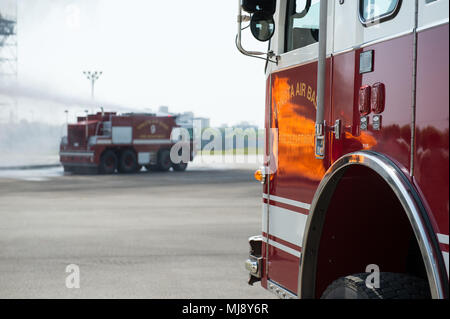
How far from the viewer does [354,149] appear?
10.7 feet

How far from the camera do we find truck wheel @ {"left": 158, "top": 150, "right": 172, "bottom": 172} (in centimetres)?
2975

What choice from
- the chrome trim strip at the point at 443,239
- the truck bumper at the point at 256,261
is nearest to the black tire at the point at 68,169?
the truck bumper at the point at 256,261

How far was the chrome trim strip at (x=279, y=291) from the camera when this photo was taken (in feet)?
13.3

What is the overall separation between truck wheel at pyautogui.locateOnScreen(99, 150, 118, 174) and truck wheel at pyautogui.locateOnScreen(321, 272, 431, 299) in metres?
25.1

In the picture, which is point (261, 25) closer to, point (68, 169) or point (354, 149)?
point (354, 149)

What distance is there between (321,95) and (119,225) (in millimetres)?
8266

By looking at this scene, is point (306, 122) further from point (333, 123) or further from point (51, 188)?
point (51, 188)

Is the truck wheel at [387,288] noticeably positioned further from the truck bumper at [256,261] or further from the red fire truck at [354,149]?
the truck bumper at [256,261]

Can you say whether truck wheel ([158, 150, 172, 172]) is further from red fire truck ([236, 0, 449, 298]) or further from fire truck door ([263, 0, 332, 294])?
fire truck door ([263, 0, 332, 294])

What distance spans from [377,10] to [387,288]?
4.34 feet

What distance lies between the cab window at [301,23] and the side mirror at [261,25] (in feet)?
0.86

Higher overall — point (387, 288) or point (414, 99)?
point (414, 99)

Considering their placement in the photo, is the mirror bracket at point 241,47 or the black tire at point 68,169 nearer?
the mirror bracket at point 241,47

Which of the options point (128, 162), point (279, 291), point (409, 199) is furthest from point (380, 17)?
point (128, 162)
